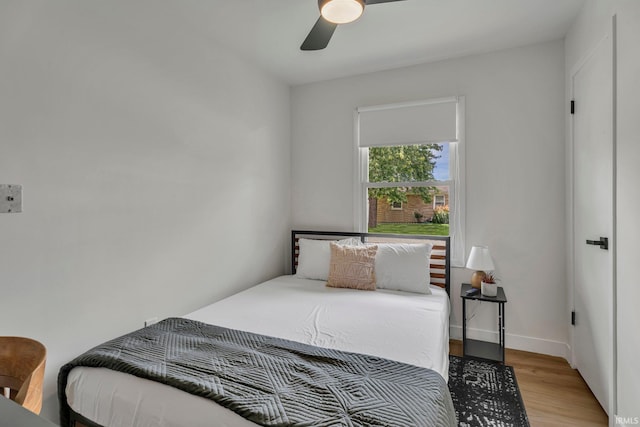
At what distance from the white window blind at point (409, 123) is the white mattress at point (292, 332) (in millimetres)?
1405

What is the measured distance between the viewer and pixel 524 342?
2.73 m

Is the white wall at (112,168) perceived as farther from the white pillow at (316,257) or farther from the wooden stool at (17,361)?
the white pillow at (316,257)

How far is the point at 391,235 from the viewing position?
122 inches

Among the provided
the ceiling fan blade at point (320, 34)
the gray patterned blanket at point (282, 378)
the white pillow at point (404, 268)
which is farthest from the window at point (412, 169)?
the gray patterned blanket at point (282, 378)

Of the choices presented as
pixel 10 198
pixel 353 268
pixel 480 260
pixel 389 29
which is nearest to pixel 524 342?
pixel 480 260

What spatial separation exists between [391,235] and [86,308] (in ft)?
7.88

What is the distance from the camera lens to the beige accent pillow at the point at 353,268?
2.74 meters

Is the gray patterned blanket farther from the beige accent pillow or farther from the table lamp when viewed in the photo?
the table lamp

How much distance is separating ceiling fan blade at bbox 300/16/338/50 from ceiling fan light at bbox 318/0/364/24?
77mm

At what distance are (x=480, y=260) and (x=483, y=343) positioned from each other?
2.59ft

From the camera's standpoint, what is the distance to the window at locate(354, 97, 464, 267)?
115 inches

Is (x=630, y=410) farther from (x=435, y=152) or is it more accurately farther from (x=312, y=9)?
(x=312, y=9)

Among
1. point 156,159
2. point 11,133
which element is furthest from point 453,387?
point 11,133

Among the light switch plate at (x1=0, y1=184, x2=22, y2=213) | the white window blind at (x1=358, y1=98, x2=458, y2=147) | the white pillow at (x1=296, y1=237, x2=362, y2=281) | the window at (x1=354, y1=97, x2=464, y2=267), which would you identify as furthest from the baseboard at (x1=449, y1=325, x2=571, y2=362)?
the light switch plate at (x1=0, y1=184, x2=22, y2=213)
